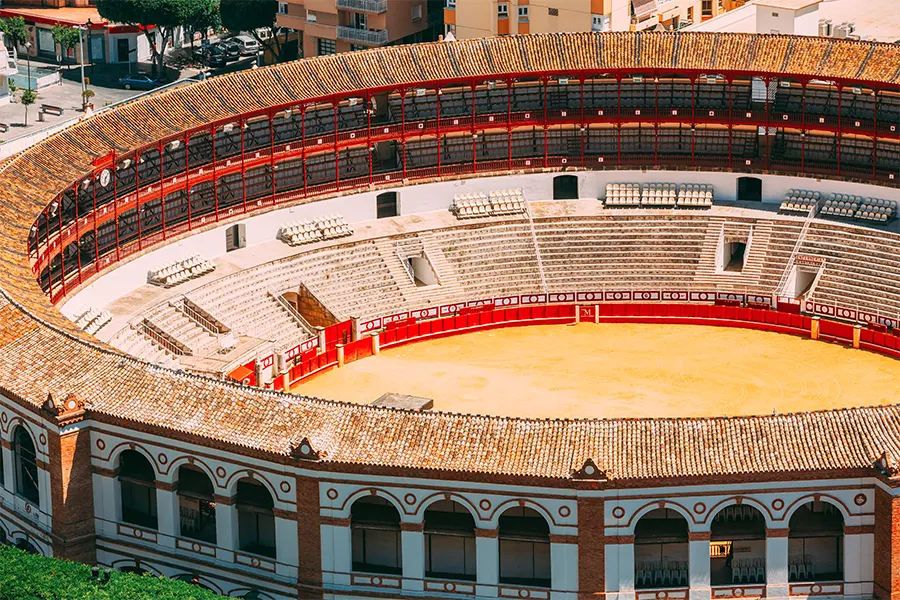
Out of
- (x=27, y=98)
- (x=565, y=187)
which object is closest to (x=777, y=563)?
(x=565, y=187)

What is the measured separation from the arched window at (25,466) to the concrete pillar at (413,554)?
60.5 ft

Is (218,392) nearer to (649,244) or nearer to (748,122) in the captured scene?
(649,244)

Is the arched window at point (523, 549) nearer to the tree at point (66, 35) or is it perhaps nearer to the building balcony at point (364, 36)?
the building balcony at point (364, 36)

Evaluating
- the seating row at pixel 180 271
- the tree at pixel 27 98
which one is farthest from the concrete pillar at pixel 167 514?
the tree at pixel 27 98

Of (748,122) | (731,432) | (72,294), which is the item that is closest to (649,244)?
(748,122)

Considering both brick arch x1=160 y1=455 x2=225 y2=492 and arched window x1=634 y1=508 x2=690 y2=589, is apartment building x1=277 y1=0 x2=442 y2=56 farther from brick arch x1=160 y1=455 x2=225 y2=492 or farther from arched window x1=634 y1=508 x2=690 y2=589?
arched window x1=634 y1=508 x2=690 y2=589

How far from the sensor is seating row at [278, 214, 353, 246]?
129250mm

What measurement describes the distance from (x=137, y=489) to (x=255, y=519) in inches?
257

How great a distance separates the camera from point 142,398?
3440 inches

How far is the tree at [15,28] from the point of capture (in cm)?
17700

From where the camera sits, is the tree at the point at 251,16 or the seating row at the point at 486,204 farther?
the tree at the point at 251,16

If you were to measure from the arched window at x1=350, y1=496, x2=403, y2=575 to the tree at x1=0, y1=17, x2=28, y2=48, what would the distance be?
10492cm

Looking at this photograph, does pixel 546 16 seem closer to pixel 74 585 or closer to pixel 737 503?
pixel 737 503

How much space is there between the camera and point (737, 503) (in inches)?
3231
